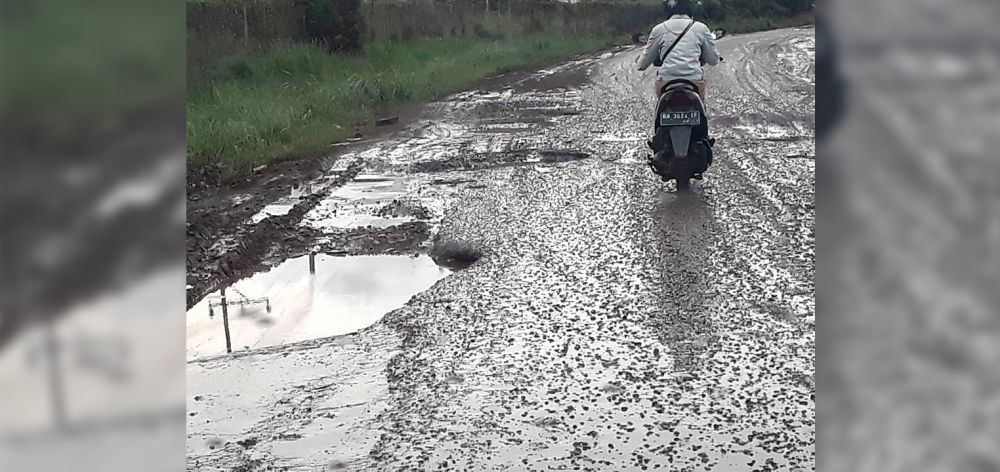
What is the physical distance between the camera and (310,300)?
518 cm

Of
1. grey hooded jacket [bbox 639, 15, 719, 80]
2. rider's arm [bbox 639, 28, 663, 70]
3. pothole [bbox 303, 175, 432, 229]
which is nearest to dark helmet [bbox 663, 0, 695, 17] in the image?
grey hooded jacket [bbox 639, 15, 719, 80]

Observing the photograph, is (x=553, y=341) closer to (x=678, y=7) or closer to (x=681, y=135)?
(x=681, y=135)

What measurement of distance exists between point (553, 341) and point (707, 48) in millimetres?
4211

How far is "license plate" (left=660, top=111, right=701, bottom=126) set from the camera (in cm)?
744

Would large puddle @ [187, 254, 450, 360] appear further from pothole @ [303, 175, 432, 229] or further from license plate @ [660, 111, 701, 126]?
license plate @ [660, 111, 701, 126]
